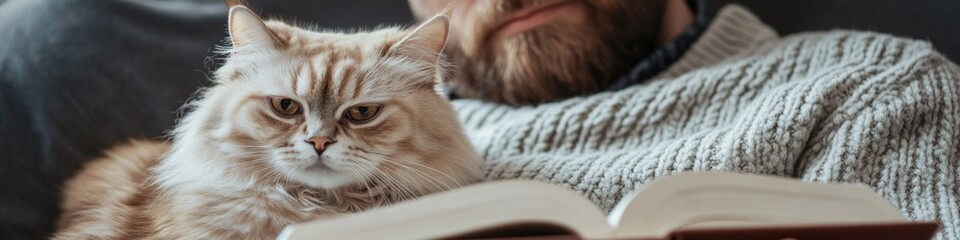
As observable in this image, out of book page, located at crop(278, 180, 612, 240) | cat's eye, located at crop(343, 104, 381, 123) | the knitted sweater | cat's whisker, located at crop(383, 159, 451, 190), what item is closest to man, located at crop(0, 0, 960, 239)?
the knitted sweater

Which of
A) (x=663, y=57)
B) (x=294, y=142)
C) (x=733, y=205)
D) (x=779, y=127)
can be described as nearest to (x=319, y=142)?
(x=294, y=142)

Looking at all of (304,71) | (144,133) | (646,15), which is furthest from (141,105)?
(646,15)

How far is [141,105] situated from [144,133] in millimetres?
48

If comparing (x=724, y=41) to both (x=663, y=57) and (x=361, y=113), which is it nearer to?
(x=663, y=57)

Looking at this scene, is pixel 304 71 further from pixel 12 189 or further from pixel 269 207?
pixel 12 189

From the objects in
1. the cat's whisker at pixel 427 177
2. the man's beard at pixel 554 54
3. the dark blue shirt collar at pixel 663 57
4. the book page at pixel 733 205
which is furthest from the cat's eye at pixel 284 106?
the dark blue shirt collar at pixel 663 57

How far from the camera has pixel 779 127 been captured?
106 centimetres

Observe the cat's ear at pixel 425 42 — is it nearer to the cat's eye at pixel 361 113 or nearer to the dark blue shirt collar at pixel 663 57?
the cat's eye at pixel 361 113

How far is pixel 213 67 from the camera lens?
123cm

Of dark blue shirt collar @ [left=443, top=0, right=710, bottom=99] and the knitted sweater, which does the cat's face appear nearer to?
the knitted sweater

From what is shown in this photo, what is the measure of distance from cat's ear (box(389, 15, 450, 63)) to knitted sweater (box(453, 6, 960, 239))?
0.22 m

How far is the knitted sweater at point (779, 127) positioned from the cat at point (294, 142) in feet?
0.66

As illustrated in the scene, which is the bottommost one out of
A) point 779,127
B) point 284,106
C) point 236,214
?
point 779,127

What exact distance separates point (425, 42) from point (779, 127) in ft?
1.55
